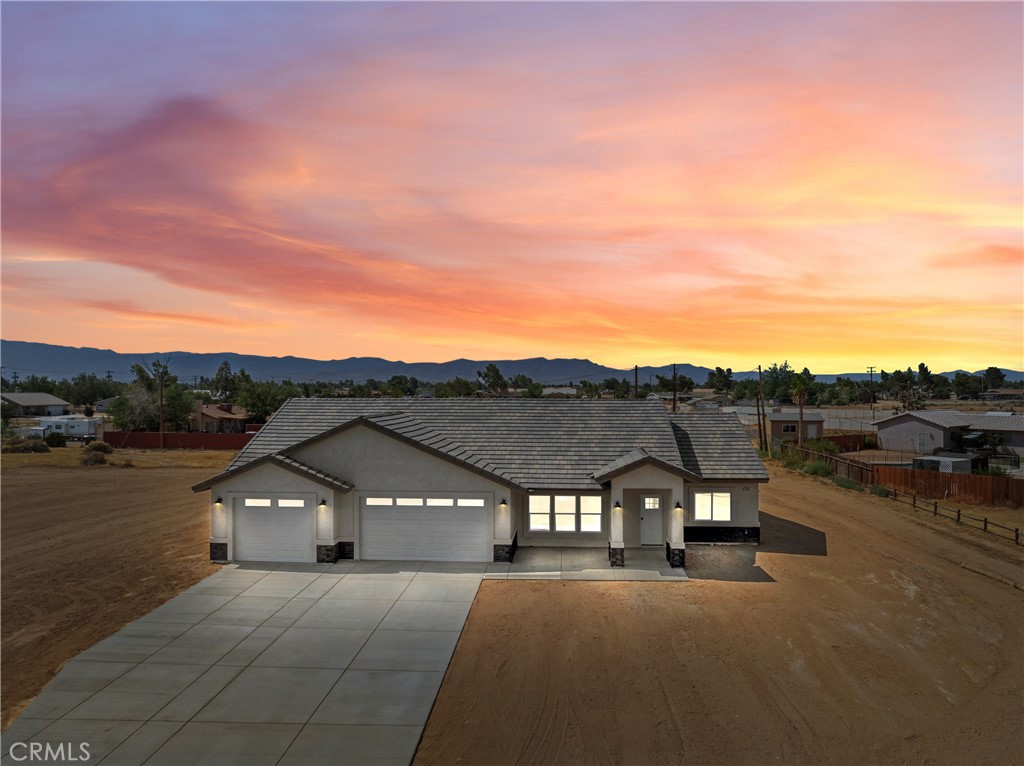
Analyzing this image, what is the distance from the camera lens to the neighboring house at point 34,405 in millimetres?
104125

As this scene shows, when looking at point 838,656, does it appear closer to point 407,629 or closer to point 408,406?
point 407,629

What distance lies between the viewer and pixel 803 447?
4641 centimetres

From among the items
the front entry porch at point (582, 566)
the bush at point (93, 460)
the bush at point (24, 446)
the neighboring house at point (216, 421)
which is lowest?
the front entry porch at point (582, 566)

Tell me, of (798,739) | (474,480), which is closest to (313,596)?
(474,480)

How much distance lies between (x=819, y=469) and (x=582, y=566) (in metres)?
25.9

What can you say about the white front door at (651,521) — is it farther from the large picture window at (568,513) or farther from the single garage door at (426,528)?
the single garage door at (426,528)

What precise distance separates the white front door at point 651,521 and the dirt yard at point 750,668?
1769 millimetres

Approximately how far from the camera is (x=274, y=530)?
20453 mm

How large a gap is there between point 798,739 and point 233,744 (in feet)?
32.2

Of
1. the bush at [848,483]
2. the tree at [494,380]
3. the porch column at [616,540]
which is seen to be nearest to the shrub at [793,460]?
the bush at [848,483]

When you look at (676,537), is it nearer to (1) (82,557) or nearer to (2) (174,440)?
(1) (82,557)

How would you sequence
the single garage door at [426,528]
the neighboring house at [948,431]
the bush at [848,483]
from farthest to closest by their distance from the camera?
1. the neighboring house at [948,431]
2. the bush at [848,483]
3. the single garage door at [426,528]

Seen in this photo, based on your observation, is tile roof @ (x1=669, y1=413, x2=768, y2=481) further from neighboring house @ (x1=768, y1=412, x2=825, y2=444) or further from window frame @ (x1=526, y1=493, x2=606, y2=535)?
neighboring house @ (x1=768, y1=412, x2=825, y2=444)

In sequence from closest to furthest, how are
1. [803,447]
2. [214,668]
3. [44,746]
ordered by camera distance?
[44,746], [214,668], [803,447]
